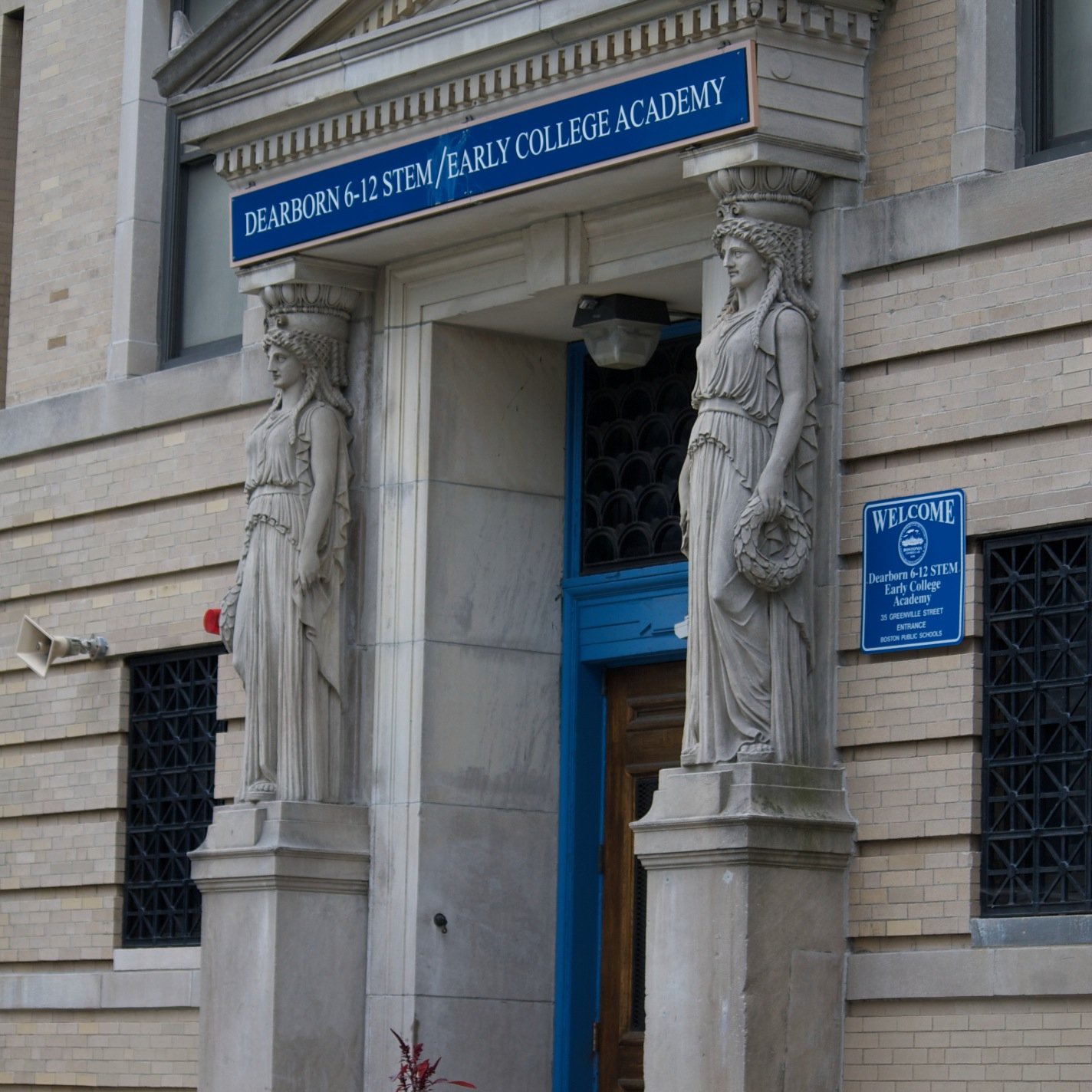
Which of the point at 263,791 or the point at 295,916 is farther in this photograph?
the point at 263,791

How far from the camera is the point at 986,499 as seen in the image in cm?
1164

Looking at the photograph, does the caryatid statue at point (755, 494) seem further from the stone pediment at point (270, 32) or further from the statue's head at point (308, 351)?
the statue's head at point (308, 351)

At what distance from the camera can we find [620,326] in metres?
13.9

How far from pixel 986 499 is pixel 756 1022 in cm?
233

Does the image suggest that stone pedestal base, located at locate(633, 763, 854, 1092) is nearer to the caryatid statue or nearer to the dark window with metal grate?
the caryatid statue

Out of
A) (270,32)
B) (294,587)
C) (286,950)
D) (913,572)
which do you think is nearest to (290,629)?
(294,587)

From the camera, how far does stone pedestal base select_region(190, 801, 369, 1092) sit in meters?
13.8

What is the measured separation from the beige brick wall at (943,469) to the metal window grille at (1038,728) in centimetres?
8

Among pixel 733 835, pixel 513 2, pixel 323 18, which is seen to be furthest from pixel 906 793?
pixel 323 18

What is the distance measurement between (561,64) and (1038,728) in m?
3.73

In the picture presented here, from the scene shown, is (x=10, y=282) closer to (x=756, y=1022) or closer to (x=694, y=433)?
(x=694, y=433)

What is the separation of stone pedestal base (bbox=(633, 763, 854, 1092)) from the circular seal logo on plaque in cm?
96

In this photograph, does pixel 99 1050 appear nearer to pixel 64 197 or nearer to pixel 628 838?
pixel 628 838

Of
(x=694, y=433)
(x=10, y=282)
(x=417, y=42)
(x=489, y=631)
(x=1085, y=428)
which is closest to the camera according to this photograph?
(x=1085, y=428)
